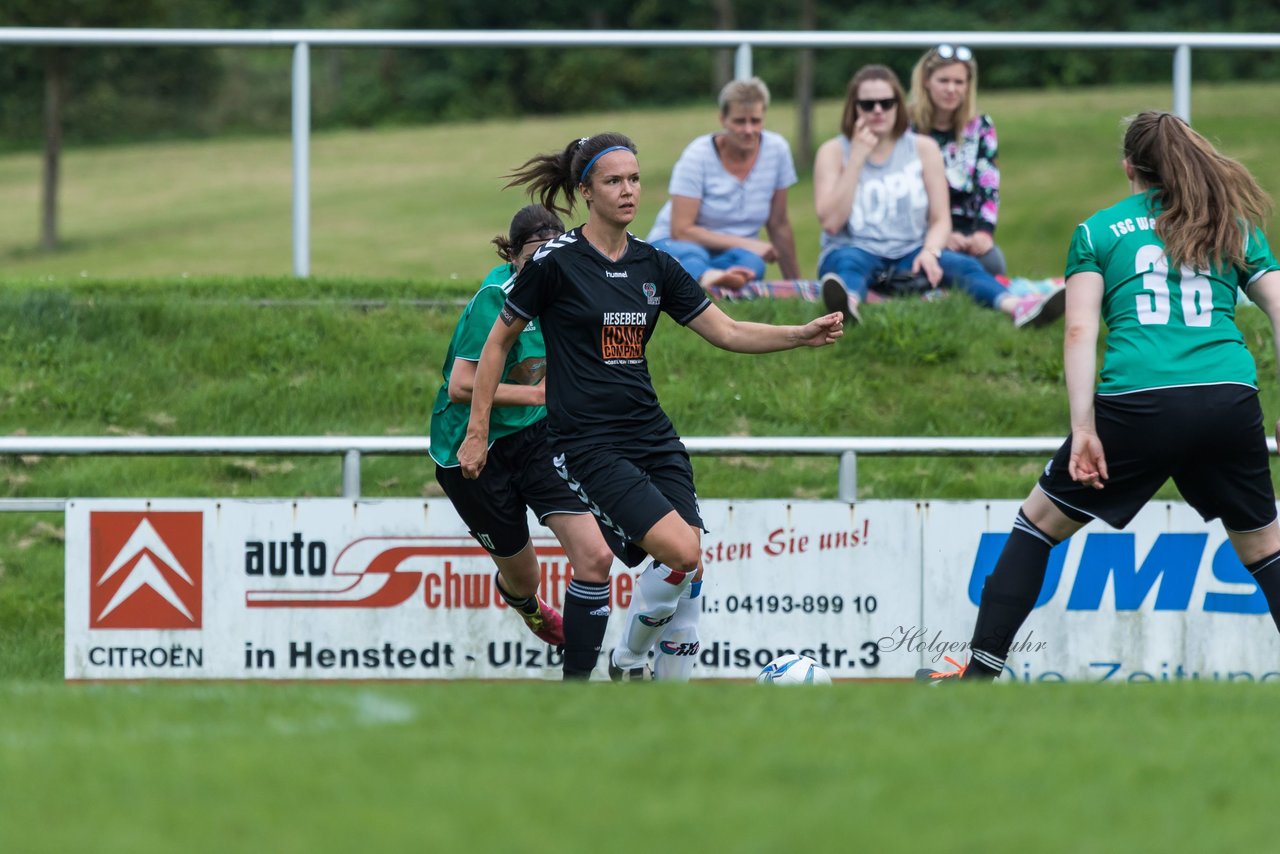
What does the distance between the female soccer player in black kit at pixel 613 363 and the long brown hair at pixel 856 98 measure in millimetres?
3495

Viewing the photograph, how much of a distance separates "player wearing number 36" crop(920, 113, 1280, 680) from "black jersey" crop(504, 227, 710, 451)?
1.46 m

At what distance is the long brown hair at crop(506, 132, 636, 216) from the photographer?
237 inches

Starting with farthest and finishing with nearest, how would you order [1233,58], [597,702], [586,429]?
1. [1233,58]
2. [586,429]
3. [597,702]

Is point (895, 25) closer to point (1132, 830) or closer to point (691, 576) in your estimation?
point (691, 576)

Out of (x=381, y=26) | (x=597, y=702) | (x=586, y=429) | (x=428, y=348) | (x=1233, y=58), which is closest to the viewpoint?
(x=597, y=702)

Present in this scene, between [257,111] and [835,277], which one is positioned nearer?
[835,277]

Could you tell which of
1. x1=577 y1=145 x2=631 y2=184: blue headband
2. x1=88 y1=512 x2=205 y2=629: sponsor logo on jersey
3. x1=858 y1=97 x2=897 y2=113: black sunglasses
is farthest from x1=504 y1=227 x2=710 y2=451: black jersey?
x1=858 y1=97 x2=897 y2=113: black sunglasses

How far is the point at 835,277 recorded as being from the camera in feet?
28.5

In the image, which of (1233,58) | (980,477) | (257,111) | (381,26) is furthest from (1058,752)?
(381,26)

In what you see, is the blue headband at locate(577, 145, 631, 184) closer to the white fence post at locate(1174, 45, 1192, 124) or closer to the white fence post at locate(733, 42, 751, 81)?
the white fence post at locate(733, 42, 751, 81)

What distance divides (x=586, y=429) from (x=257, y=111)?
27828mm

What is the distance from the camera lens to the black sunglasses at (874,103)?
9281mm

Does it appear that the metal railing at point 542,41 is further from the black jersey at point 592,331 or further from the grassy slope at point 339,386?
the black jersey at point 592,331

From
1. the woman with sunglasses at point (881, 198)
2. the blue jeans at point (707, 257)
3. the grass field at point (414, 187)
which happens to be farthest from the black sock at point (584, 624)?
the grass field at point (414, 187)
